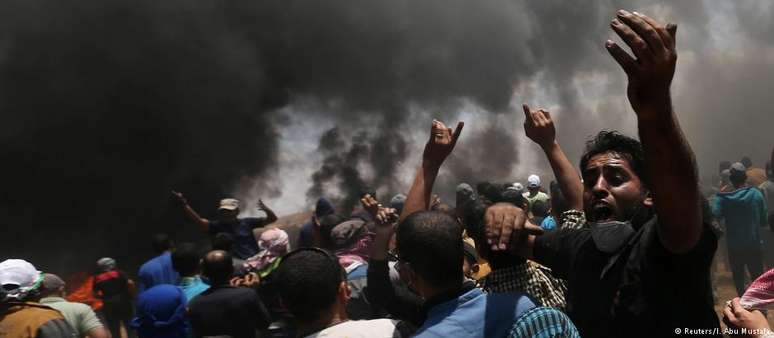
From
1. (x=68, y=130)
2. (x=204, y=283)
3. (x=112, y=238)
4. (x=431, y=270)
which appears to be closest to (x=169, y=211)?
(x=112, y=238)

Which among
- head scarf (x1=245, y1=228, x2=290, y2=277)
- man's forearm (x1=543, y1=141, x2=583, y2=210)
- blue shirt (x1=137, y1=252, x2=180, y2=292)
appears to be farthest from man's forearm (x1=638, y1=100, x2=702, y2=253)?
blue shirt (x1=137, y1=252, x2=180, y2=292)

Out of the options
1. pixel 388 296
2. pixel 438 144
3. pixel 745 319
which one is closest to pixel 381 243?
pixel 388 296

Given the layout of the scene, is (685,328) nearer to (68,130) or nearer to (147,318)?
(147,318)

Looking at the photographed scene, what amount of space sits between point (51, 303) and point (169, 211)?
784 cm

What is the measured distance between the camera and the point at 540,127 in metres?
2.65

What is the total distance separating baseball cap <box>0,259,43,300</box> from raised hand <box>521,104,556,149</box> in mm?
2410

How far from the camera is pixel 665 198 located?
129 centimetres

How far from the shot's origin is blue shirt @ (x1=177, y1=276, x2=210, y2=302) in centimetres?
427

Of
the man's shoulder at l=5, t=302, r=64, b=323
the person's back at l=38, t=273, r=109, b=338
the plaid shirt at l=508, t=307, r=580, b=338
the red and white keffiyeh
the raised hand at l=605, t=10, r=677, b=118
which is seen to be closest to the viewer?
the raised hand at l=605, t=10, r=677, b=118

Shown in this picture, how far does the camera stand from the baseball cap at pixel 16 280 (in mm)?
2775

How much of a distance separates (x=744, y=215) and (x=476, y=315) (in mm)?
5960

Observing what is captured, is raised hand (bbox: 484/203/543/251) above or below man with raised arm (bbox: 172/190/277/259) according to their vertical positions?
below

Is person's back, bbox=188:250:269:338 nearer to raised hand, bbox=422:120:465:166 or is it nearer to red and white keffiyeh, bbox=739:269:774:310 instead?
raised hand, bbox=422:120:465:166

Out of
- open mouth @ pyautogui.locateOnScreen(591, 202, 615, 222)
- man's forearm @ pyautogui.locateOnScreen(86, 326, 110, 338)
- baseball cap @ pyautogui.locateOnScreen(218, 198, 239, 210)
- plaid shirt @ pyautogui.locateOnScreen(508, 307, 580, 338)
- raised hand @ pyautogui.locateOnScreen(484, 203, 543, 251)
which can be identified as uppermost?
baseball cap @ pyautogui.locateOnScreen(218, 198, 239, 210)
